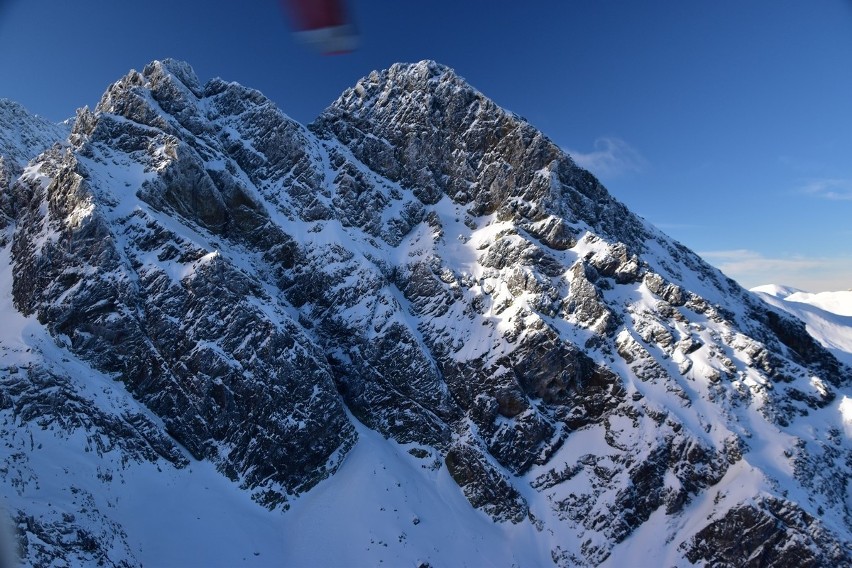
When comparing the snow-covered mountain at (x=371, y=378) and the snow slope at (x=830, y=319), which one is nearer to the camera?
the snow-covered mountain at (x=371, y=378)

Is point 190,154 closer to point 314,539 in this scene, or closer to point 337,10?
point 314,539

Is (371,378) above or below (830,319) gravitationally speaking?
below

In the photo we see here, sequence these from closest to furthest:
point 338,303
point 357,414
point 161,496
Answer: point 161,496 < point 357,414 < point 338,303

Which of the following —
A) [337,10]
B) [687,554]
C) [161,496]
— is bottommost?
[687,554]

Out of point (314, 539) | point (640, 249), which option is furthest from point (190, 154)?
point (640, 249)

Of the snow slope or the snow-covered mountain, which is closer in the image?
the snow-covered mountain

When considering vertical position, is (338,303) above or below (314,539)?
above

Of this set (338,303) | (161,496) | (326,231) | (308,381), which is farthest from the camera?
(326,231)

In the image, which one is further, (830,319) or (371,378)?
(830,319)
